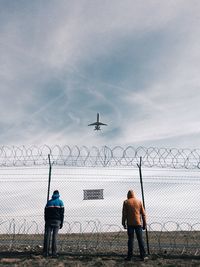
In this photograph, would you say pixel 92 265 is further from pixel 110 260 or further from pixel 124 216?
pixel 124 216

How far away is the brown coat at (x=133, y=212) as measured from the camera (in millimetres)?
8375

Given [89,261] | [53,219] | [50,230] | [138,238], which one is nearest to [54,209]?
[53,219]

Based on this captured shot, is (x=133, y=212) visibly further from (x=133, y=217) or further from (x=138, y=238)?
(x=138, y=238)

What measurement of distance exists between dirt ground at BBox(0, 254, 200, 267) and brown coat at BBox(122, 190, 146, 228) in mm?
797

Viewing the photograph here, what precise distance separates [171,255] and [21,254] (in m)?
3.51

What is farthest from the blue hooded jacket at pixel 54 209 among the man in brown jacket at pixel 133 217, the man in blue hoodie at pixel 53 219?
the man in brown jacket at pixel 133 217

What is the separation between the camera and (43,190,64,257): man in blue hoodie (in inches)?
337

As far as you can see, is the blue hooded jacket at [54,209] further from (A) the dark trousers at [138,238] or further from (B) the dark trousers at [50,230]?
(A) the dark trousers at [138,238]

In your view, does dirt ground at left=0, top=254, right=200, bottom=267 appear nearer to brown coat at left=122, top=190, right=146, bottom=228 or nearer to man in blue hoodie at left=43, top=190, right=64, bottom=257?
man in blue hoodie at left=43, top=190, right=64, bottom=257

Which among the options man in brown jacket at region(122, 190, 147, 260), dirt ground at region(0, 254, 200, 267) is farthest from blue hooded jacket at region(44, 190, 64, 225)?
man in brown jacket at region(122, 190, 147, 260)

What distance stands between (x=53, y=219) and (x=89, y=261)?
1.36 m

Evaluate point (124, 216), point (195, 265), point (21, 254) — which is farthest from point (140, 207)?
point (21, 254)

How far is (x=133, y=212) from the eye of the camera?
27.6 ft

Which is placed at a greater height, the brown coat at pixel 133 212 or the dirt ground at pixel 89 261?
the brown coat at pixel 133 212
